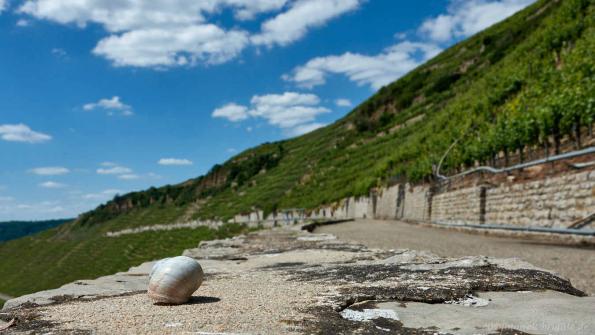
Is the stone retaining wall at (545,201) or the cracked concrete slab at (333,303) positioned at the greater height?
the stone retaining wall at (545,201)

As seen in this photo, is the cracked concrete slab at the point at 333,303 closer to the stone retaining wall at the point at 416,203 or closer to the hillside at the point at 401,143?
the hillside at the point at 401,143

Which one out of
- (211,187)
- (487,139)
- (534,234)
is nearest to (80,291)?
(534,234)

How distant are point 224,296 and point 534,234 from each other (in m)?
13.1

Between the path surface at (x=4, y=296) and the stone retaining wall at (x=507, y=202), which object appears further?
the path surface at (x=4, y=296)

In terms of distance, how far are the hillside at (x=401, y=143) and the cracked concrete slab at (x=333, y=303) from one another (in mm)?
13448

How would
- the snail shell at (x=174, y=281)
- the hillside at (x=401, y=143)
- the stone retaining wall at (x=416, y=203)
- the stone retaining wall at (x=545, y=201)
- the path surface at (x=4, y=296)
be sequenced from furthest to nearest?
the path surface at (x=4, y=296)
the stone retaining wall at (x=416, y=203)
the hillside at (x=401, y=143)
the stone retaining wall at (x=545, y=201)
the snail shell at (x=174, y=281)

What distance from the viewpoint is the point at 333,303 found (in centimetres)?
373

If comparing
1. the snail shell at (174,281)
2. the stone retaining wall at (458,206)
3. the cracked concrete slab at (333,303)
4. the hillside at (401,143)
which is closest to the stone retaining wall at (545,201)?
the stone retaining wall at (458,206)

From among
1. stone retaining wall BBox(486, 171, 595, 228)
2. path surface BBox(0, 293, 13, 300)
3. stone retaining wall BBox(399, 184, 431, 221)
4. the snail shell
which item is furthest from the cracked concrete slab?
path surface BBox(0, 293, 13, 300)

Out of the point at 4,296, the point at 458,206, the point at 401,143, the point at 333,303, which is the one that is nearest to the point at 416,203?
the point at 458,206

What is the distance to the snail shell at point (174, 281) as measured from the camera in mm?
3908

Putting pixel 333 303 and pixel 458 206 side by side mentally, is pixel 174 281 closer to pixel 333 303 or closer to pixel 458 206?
pixel 333 303

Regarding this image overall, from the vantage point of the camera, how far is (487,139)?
73.9ft

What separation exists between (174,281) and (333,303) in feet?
4.06
